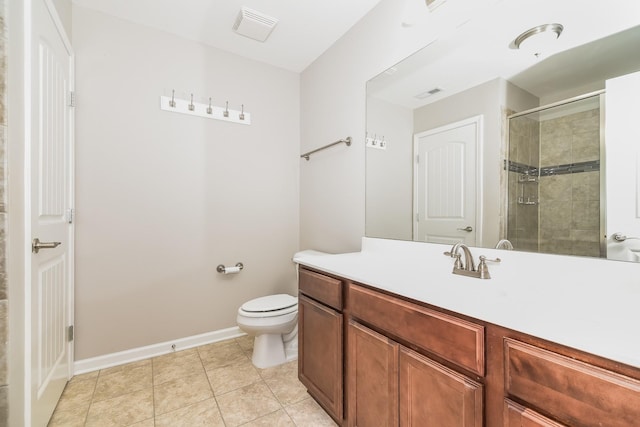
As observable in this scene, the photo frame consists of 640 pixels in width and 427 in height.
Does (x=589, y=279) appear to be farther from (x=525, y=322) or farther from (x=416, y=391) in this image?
(x=416, y=391)

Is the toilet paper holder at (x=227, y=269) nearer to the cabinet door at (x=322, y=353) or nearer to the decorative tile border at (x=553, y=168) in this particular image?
the cabinet door at (x=322, y=353)

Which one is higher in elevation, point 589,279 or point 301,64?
point 301,64

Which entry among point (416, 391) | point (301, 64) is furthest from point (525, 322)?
point (301, 64)

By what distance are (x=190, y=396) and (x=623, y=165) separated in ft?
7.33

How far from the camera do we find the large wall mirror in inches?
35.8

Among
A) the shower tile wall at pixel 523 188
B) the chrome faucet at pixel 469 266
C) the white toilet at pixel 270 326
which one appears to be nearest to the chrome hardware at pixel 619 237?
the shower tile wall at pixel 523 188

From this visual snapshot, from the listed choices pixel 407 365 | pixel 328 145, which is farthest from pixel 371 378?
pixel 328 145

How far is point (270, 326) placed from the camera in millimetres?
1860

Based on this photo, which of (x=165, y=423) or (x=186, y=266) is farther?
(x=186, y=266)

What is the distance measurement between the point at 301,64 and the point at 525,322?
2.58 metres

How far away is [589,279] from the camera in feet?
3.04

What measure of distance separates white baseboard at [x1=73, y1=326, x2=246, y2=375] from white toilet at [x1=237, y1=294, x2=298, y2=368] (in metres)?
0.48

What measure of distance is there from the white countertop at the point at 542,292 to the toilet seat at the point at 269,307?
0.69 m

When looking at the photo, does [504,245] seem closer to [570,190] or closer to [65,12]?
[570,190]
